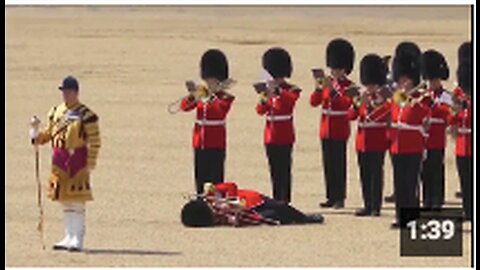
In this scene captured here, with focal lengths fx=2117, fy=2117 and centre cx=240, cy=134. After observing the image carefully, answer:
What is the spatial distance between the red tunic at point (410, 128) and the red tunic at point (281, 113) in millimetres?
1445

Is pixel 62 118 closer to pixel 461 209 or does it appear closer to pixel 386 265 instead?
pixel 386 265

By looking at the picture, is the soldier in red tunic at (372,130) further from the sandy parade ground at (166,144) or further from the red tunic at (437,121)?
the red tunic at (437,121)

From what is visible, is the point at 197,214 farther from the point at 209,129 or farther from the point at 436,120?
the point at 436,120

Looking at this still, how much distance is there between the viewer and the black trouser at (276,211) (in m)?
17.6

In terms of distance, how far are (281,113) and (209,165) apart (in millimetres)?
782

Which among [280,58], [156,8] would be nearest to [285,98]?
[280,58]

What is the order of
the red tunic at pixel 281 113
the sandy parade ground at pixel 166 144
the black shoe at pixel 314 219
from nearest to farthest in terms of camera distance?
the sandy parade ground at pixel 166 144
the black shoe at pixel 314 219
the red tunic at pixel 281 113

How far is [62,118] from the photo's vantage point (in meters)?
15.7

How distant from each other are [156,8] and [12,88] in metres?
43.9

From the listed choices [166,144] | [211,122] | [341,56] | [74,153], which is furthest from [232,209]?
[166,144]

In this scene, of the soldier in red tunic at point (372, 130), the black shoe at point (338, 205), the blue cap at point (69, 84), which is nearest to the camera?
the blue cap at point (69, 84)

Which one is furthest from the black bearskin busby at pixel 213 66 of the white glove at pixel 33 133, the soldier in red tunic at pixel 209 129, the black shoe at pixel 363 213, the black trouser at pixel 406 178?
the white glove at pixel 33 133

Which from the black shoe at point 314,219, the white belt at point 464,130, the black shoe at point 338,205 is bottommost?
the black shoe at point 314,219

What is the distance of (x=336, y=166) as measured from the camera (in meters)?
19.1
